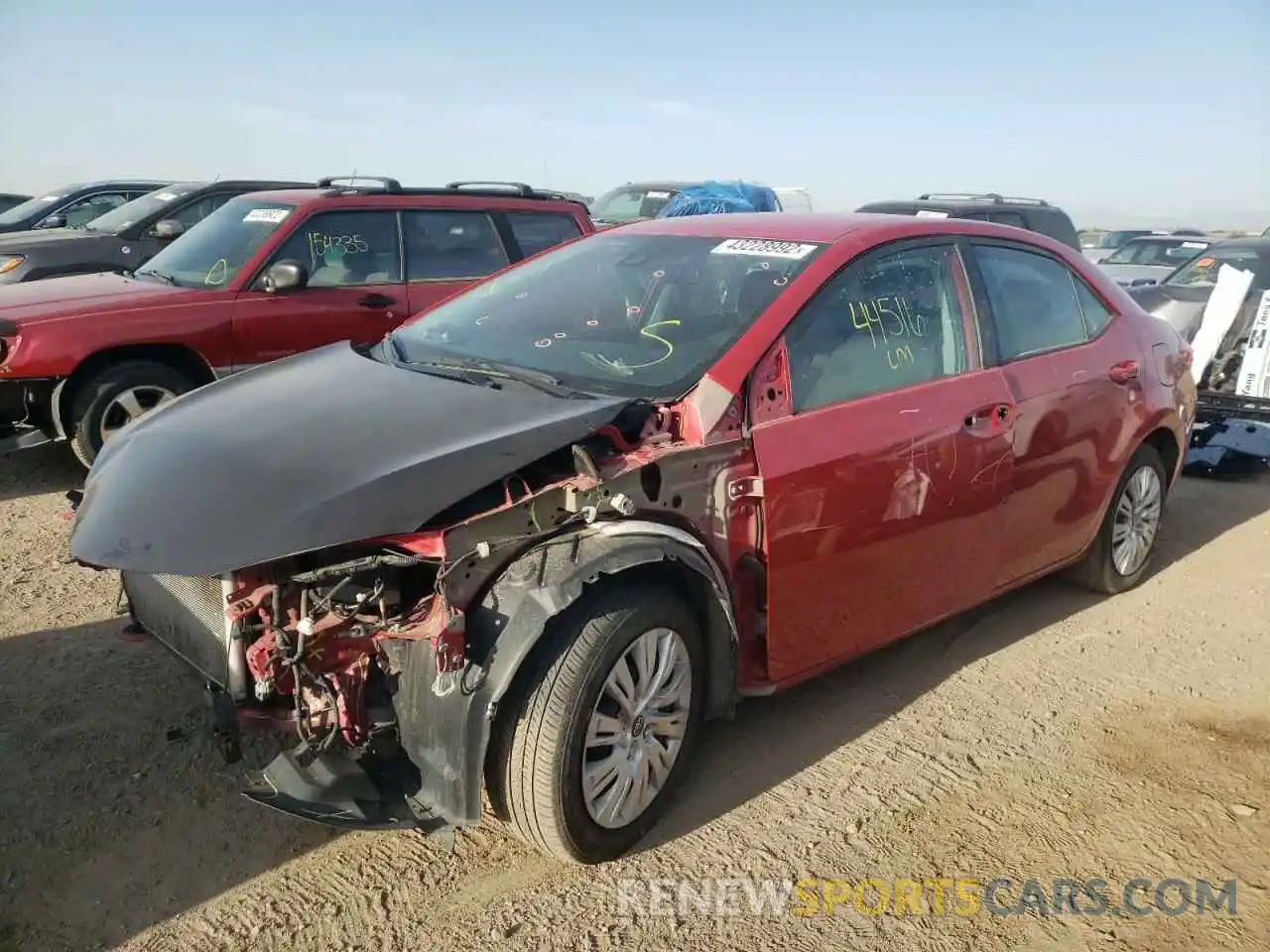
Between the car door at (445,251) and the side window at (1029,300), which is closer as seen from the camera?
the side window at (1029,300)

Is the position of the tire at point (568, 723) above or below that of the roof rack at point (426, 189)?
below

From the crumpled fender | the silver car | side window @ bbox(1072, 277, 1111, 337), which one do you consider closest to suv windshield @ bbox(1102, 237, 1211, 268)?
the silver car

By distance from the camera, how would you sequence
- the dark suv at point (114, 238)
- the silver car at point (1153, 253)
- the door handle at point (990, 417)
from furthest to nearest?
1. the silver car at point (1153, 253)
2. the dark suv at point (114, 238)
3. the door handle at point (990, 417)

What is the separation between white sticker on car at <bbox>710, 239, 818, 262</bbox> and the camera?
357 centimetres

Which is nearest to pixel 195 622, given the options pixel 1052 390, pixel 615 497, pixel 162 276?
pixel 615 497

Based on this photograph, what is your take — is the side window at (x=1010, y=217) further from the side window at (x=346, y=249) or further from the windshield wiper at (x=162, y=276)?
the windshield wiper at (x=162, y=276)

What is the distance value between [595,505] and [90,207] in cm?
1171

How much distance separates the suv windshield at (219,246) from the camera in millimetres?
6492

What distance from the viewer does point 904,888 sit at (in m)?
2.88

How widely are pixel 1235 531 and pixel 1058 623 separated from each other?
217 centimetres

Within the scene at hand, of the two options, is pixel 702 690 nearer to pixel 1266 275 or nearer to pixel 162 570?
pixel 162 570

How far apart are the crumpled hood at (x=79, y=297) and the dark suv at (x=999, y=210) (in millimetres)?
7431

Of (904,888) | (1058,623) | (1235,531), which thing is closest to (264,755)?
(904,888)

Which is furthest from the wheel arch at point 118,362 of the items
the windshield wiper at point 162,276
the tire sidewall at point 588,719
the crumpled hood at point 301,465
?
the tire sidewall at point 588,719
